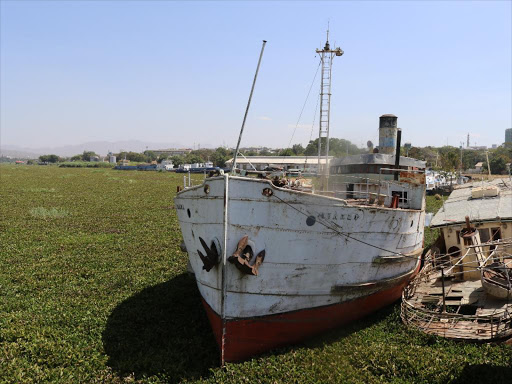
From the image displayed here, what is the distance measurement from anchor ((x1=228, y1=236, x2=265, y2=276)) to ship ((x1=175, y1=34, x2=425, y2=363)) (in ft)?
0.08

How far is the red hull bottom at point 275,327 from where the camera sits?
9695mm

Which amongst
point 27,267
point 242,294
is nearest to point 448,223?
point 242,294

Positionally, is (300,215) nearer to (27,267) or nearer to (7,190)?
(27,267)

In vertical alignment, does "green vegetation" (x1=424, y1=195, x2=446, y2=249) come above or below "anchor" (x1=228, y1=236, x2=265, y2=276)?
below

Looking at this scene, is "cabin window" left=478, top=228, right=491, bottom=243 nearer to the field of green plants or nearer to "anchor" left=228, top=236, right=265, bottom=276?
the field of green plants

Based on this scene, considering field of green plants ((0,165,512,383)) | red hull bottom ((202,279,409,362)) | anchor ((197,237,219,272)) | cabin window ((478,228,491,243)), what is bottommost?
field of green plants ((0,165,512,383))

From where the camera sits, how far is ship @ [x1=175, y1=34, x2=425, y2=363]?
942 centimetres

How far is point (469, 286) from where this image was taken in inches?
534

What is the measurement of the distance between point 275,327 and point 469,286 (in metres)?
7.61

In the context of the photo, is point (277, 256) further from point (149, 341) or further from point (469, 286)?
point (469, 286)

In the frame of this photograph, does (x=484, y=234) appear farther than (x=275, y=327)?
Yes

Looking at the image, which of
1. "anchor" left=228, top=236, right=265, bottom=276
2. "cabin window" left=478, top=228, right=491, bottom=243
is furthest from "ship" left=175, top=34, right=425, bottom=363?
"cabin window" left=478, top=228, right=491, bottom=243

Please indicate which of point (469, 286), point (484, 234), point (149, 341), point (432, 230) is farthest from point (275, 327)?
point (432, 230)

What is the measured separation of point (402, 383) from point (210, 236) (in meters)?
5.45
